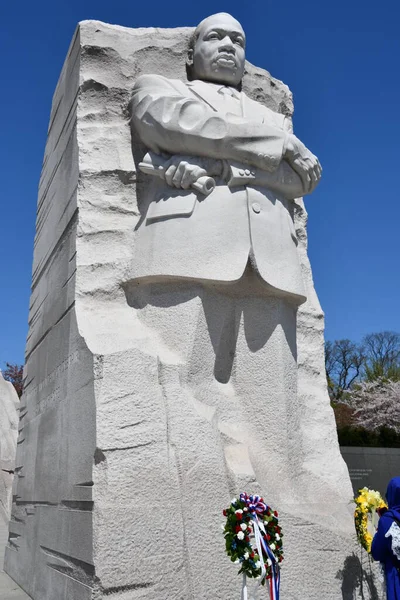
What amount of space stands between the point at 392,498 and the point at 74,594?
1702 millimetres

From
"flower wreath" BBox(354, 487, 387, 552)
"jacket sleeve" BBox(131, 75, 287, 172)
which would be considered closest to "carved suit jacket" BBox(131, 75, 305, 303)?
"jacket sleeve" BBox(131, 75, 287, 172)

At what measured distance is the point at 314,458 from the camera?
167 inches

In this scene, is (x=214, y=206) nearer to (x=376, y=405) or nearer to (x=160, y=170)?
(x=160, y=170)

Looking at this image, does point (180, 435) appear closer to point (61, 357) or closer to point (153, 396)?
point (153, 396)

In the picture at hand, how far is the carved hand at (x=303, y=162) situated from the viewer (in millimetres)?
4195

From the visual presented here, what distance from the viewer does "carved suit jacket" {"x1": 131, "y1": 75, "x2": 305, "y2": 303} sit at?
383 cm

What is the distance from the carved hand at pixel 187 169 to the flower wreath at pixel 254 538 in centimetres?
193

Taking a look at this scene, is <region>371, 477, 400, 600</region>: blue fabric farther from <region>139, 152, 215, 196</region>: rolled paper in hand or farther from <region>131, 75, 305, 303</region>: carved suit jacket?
<region>139, 152, 215, 196</region>: rolled paper in hand

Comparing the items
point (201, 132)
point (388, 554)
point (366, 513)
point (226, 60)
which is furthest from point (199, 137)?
point (388, 554)

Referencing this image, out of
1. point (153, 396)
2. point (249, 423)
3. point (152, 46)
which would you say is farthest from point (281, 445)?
point (152, 46)

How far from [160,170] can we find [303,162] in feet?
3.21

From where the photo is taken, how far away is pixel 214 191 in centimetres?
402

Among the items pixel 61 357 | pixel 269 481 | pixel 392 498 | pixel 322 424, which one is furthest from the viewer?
pixel 322 424

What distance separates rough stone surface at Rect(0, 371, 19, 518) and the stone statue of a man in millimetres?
6445
